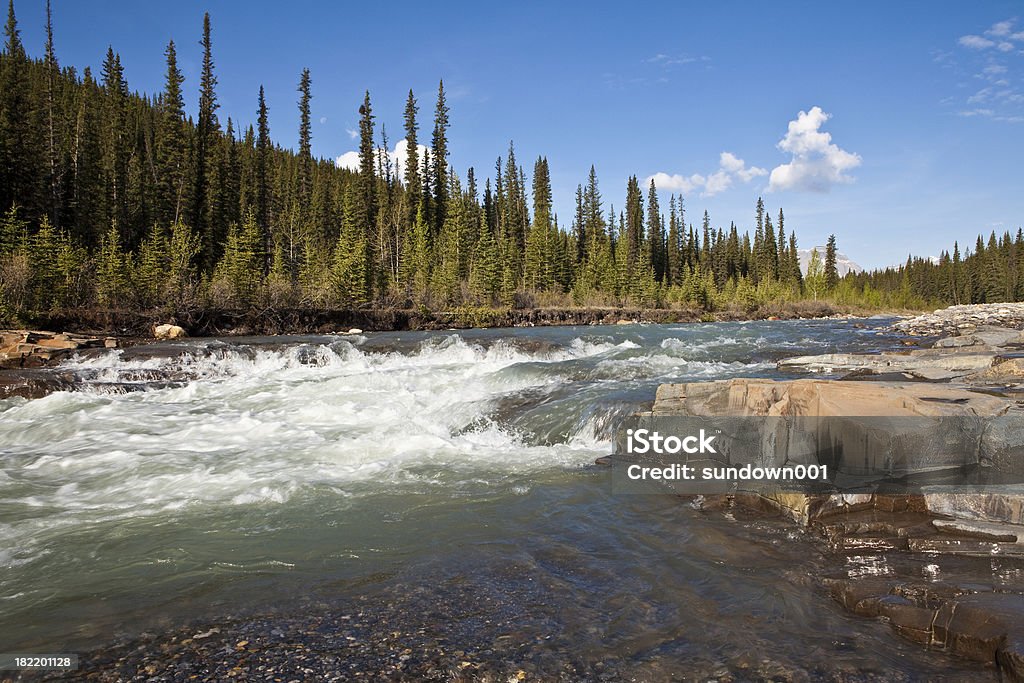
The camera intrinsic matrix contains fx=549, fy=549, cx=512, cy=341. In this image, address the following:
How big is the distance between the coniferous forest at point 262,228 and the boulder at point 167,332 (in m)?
2.23

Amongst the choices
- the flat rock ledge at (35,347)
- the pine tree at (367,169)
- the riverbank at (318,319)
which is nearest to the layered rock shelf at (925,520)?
the flat rock ledge at (35,347)

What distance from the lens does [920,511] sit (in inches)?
196

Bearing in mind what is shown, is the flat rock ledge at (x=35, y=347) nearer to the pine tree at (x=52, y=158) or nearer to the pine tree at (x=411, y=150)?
the pine tree at (x=52, y=158)

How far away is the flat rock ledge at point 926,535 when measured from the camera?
3.46 m

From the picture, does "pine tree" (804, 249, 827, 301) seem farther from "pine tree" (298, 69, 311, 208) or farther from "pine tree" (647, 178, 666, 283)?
"pine tree" (298, 69, 311, 208)

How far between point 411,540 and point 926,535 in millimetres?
4603

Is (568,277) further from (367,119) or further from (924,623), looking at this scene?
(924,623)

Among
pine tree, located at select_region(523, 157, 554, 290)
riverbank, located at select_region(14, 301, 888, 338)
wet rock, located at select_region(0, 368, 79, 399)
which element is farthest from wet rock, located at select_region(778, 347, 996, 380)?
pine tree, located at select_region(523, 157, 554, 290)

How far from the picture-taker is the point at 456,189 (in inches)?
2366

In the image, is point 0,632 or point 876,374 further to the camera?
point 876,374

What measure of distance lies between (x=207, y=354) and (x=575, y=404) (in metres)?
13.3

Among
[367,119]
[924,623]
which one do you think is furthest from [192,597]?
[367,119]

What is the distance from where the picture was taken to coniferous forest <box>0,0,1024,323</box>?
90.5 ft

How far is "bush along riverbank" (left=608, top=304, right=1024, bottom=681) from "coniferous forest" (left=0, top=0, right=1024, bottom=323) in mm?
24662
